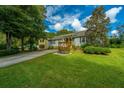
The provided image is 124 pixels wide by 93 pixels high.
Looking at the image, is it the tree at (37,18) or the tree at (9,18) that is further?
the tree at (37,18)

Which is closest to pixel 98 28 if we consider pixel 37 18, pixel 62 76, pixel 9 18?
pixel 37 18

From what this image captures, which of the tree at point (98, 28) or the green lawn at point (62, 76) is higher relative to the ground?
the tree at point (98, 28)

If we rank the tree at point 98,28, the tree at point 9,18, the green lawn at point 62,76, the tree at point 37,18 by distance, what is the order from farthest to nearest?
the tree at point 37,18 → the tree at point 98,28 → the tree at point 9,18 → the green lawn at point 62,76

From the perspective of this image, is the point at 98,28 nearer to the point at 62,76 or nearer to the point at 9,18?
the point at 9,18

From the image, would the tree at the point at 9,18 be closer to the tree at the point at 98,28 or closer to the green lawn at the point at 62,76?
the green lawn at the point at 62,76


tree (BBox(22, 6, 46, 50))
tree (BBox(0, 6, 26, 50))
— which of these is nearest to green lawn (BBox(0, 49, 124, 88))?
tree (BBox(0, 6, 26, 50))

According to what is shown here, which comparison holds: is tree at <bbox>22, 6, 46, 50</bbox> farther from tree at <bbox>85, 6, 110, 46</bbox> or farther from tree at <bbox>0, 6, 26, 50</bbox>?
tree at <bbox>85, 6, 110, 46</bbox>

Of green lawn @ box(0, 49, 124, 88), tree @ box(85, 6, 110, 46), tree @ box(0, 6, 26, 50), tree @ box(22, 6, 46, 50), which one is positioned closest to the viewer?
green lawn @ box(0, 49, 124, 88)

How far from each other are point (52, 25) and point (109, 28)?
5030 mm

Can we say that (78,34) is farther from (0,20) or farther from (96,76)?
(96,76)

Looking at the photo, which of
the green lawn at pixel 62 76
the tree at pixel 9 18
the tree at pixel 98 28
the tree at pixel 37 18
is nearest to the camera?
the green lawn at pixel 62 76

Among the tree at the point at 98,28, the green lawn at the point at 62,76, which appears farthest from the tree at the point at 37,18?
the green lawn at the point at 62,76
